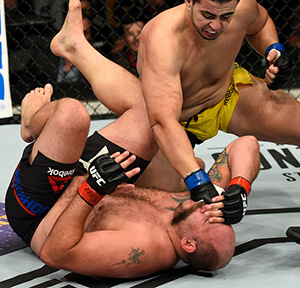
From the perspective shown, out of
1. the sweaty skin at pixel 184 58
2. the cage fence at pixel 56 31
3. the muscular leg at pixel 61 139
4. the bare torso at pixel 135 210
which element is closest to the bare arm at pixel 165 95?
the sweaty skin at pixel 184 58

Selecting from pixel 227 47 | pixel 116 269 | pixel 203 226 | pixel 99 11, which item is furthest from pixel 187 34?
pixel 99 11

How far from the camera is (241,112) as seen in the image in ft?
7.86

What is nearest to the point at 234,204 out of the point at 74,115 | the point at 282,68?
the point at 74,115

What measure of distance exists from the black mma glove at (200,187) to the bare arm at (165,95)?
7 centimetres

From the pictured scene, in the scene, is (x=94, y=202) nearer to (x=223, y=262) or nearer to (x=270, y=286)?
(x=223, y=262)

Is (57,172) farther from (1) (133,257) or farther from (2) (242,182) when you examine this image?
(2) (242,182)

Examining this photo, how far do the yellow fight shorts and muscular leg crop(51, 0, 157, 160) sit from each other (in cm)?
25

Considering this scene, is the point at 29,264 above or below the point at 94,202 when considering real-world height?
below

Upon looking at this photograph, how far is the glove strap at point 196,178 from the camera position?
1775mm

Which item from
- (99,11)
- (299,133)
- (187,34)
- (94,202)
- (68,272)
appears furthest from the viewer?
(99,11)

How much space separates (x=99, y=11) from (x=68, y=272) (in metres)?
2.26

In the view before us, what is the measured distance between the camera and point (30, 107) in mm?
2188

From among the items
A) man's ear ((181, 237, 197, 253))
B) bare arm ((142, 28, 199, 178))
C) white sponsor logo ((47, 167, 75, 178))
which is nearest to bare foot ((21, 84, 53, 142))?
white sponsor logo ((47, 167, 75, 178))

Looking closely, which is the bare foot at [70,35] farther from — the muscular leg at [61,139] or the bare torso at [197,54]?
the muscular leg at [61,139]
